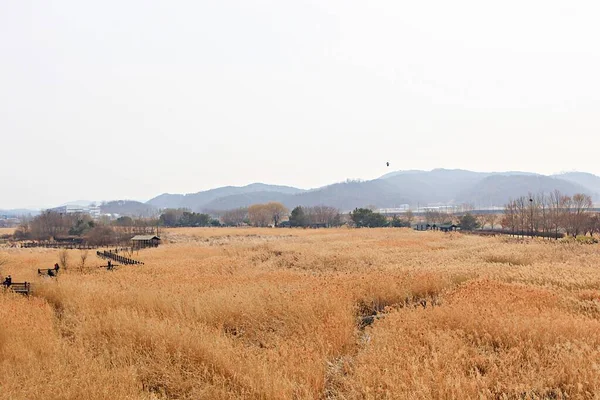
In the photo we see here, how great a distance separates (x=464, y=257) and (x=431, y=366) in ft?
81.0

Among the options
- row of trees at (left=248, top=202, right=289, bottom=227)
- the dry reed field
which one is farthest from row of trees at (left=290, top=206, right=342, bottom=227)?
the dry reed field

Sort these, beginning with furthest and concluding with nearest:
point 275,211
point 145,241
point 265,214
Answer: point 275,211, point 265,214, point 145,241

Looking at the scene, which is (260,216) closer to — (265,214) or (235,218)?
(265,214)

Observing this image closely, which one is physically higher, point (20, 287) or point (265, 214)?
point (265, 214)

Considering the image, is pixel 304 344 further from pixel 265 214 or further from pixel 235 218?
pixel 235 218

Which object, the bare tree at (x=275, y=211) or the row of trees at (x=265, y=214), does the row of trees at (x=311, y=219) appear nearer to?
the row of trees at (x=265, y=214)

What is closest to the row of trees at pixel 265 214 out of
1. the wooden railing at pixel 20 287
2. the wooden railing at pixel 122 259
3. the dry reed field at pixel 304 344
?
the wooden railing at pixel 122 259

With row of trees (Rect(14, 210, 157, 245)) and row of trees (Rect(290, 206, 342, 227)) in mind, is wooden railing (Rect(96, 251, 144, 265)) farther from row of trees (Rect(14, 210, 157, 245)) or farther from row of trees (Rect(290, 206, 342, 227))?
row of trees (Rect(290, 206, 342, 227))

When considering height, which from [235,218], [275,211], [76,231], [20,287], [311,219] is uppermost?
[275,211]

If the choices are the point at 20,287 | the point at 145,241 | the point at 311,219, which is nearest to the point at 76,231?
the point at 145,241

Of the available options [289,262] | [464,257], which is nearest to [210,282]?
[289,262]

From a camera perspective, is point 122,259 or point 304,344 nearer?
point 304,344

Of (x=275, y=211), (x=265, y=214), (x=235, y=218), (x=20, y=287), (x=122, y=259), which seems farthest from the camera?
(x=235, y=218)

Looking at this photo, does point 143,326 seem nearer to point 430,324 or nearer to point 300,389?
point 300,389
